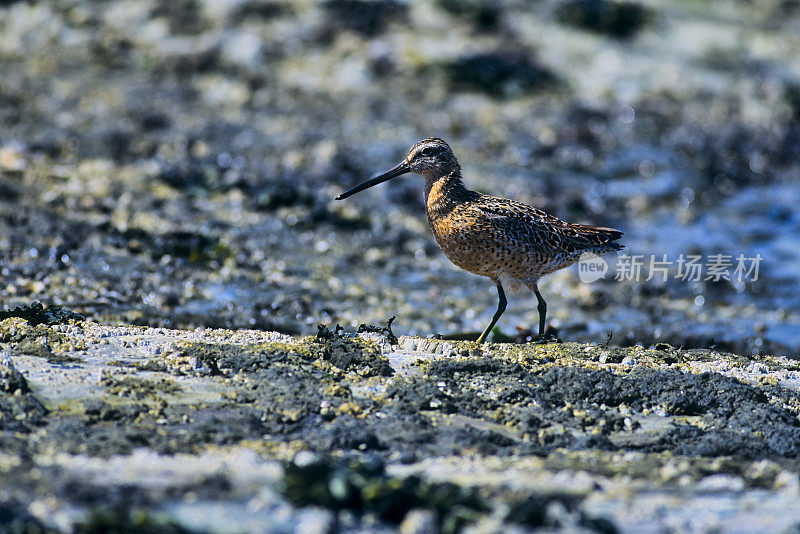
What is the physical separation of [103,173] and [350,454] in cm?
731

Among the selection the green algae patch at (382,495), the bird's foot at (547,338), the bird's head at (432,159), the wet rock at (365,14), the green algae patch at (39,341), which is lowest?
the bird's foot at (547,338)

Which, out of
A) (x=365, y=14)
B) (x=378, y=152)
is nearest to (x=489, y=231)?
A: (x=378, y=152)

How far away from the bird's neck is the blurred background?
5.81ft

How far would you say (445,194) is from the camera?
6668mm

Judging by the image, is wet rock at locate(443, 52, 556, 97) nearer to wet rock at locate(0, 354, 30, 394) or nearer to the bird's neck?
the bird's neck

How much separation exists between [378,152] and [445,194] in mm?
4860

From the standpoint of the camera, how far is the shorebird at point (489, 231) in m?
6.37

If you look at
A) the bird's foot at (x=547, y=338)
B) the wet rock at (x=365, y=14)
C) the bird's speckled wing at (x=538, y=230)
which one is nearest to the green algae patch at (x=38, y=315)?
the bird's speckled wing at (x=538, y=230)

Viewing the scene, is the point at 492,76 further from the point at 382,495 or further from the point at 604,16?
the point at 382,495

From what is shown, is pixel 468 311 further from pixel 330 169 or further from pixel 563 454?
pixel 563 454

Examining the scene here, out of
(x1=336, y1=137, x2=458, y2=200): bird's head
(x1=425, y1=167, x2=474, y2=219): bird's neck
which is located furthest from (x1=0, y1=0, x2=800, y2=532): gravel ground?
(x1=336, y1=137, x2=458, y2=200): bird's head

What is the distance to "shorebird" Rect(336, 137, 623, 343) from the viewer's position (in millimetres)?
6367

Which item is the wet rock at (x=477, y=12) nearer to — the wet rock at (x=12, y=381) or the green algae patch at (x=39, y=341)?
the green algae patch at (x=39, y=341)

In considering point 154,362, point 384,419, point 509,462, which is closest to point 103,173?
point 154,362
